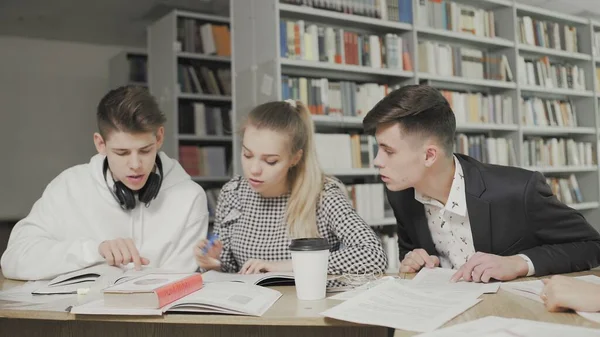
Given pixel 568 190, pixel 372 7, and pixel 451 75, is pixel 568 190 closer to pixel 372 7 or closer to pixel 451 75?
pixel 451 75

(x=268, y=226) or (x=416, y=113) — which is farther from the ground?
(x=416, y=113)

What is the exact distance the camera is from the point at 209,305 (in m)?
1.03

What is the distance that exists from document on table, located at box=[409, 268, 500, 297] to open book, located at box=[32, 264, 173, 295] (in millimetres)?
641

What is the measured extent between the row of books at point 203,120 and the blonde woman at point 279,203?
2.87 metres

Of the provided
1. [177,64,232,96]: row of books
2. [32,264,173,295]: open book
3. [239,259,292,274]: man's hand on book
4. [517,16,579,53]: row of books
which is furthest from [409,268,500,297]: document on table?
[177,64,232,96]: row of books

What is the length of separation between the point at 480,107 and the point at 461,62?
369 mm

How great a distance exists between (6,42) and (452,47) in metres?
5.09

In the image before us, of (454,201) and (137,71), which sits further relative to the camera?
(137,71)

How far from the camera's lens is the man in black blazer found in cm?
153

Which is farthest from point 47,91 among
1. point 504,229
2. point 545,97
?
point 504,229

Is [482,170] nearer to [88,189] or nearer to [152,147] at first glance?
[152,147]

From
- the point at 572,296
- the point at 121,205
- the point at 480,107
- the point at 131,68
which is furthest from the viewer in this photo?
the point at 131,68

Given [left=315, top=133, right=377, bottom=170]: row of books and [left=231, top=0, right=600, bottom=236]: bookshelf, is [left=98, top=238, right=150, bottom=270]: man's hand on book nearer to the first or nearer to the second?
[left=231, top=0, right=600, bottom=236]: bookshelf

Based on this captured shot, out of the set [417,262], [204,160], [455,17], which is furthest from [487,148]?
[417,262]
